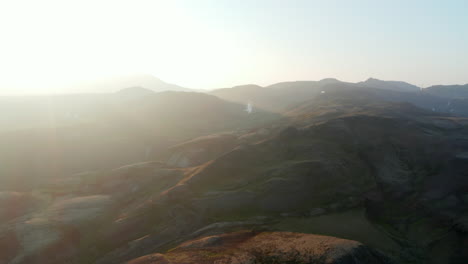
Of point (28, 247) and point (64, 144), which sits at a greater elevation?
point (64, 144)

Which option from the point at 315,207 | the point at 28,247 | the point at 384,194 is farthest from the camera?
the point at 384,194

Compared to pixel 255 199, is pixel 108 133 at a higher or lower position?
higher

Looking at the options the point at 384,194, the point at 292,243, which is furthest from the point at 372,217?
the point at 292,243

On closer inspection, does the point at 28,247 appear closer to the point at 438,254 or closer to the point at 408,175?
the point at 438,254

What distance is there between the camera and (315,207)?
54.9 m

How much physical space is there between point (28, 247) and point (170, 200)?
72.5 ft

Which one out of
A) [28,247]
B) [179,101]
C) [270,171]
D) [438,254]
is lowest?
[438,254]

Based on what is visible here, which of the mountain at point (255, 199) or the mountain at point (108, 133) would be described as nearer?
the mountain at point (255, 199)

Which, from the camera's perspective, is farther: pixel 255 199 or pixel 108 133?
pixel 108 133

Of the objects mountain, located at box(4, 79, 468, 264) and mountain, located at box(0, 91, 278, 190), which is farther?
mountain, located at box(0, 91, 278, 190)

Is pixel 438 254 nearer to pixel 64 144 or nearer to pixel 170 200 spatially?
pixel 170 200

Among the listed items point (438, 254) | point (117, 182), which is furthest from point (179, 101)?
point (438, 254)

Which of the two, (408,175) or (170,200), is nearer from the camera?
(170,200)

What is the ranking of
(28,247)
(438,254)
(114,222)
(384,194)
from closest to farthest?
(28,247) → (438,254) → (114,222) → (384,194)
